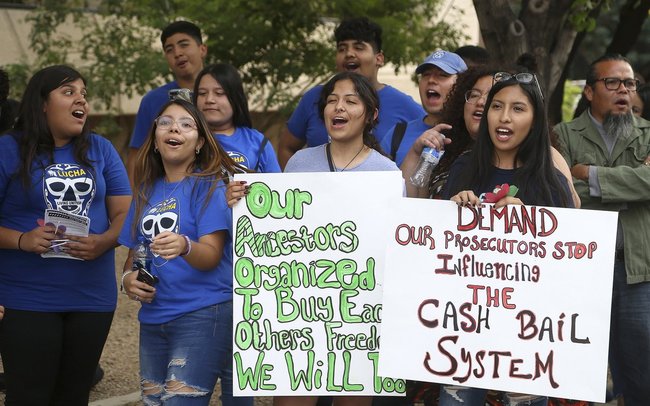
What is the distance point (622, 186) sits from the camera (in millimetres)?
5633

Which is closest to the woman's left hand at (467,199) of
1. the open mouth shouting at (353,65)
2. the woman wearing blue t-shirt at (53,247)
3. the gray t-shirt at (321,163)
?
the gray t-shirt at (321,163)

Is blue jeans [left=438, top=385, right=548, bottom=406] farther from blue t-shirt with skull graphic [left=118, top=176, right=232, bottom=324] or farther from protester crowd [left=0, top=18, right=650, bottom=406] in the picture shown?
blue t-shirt with skull graphic [left=118, top=176, right=232, bottom=324]

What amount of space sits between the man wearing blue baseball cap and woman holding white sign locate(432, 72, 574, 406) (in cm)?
109

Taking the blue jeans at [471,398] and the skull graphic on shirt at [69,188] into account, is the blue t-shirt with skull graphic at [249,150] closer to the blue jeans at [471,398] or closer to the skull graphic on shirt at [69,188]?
the skull graphic on shirt at [69,188]

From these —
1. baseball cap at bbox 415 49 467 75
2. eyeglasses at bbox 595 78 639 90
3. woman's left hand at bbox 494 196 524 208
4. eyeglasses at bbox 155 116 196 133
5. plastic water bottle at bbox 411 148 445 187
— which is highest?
baseball cap at bbox 415 49 467 75

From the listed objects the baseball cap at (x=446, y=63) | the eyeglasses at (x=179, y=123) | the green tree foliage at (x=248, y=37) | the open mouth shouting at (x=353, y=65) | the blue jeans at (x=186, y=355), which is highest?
the green tree foliage at (x=248, y=37)

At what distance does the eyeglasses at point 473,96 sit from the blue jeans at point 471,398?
140 centimetres

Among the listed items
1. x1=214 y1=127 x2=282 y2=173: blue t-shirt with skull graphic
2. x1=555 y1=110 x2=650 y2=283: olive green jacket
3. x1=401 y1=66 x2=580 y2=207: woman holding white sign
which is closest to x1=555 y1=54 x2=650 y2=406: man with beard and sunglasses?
x1=555 y1=110 x2=650 y2=283: olive green jacket

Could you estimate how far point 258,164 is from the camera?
570 cm

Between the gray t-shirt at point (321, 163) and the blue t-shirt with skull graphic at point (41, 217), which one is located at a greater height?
the gray t-shirt at point (321, 163)

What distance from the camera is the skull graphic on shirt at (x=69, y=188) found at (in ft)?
17.0

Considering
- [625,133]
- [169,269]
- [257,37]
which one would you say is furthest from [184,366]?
[257,37]

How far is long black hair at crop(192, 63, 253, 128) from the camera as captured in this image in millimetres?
5777

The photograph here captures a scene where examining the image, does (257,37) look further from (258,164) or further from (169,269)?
(169,269)
